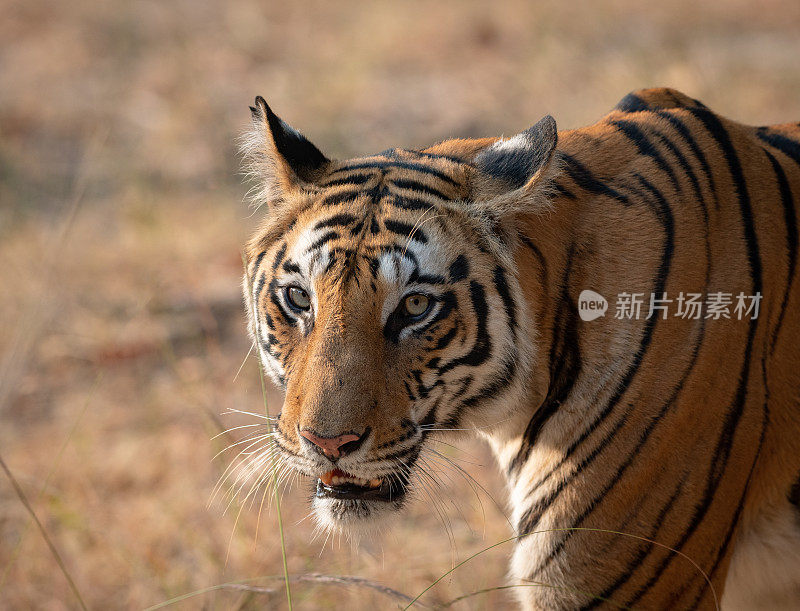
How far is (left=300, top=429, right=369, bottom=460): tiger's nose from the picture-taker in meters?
1.98

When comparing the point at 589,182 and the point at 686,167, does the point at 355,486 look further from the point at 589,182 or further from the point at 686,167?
the point at 686,167

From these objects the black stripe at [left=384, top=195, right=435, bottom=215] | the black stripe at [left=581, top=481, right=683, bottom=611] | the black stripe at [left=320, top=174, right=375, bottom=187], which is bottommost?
the black stripe at [left=581, top=481, right=683, bottom=611]

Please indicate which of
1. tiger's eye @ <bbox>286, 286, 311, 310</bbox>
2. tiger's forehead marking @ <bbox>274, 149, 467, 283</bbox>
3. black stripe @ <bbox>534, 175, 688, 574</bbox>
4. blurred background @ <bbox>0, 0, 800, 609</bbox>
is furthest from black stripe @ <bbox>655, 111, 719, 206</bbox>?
blurred background @ <bbox>0, 0, 800, 609</bbox>

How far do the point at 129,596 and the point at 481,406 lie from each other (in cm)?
203

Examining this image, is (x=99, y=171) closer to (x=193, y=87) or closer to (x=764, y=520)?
(x=193, y=87)

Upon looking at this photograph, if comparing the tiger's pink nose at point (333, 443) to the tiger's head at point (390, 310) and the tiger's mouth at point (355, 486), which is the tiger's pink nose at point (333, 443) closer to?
the tiger's head at point (390, 310)

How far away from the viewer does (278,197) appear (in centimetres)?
242

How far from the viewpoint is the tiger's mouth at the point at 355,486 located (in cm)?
215

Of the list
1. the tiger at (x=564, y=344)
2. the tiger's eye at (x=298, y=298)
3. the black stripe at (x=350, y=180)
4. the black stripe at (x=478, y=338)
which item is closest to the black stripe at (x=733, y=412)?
the tiger at (x=564, y=344)

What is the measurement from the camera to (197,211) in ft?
22.4

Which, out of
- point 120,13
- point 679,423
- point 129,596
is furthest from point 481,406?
point 120,13

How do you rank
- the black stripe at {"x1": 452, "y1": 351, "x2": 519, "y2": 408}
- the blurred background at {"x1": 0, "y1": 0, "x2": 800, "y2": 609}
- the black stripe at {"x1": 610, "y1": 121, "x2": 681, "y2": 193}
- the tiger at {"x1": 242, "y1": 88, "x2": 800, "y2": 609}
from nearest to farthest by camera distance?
the tiger at {"x1": 242, "y1": 88, "x2": 800, "y2": 609}
the black stripe at {"x1": 452, "y1": 351, "x2": 519, "y2": 408}
the black stripe at {"x1": 610, "y1": 121, "x2": 681, "y2": 193}
the blurred background at {"x1": 0, "y1": 0, "x2": 800, "y2": 609}

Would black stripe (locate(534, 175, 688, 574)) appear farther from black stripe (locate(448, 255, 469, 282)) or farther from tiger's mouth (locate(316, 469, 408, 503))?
black stripe (locate(448, 255, 469, 282))

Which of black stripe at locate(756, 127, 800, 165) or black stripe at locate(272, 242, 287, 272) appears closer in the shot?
black stripe at locate(272, 242, 287, 272)
